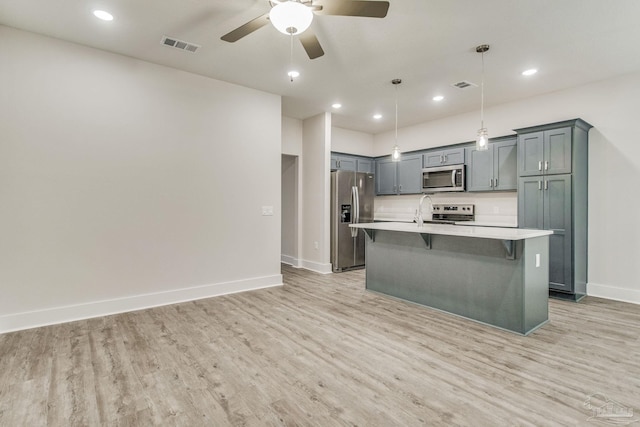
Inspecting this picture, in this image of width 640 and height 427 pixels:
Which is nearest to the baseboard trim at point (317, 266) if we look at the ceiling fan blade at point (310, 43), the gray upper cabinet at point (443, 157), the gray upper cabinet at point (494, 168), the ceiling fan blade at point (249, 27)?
the gray upper cabinet at point (443, 157)

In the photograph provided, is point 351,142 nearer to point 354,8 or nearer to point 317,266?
point 317,266

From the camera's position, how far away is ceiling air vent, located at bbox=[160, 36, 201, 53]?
333 centimetres

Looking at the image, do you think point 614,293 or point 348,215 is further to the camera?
point 348,215

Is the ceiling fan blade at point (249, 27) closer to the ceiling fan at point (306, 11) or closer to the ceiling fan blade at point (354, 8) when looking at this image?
the ceiling fan at point (306, 11)

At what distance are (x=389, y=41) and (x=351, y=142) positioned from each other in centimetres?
384

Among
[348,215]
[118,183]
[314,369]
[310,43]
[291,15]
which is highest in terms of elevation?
[310,43]

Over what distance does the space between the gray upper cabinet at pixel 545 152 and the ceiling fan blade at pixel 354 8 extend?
3.43m

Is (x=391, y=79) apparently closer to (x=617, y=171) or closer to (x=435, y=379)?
(x=617, y=171)

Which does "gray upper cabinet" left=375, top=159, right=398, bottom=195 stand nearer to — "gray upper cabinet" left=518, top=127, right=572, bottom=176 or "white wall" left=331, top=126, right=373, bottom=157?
"white wall" left=331, top=126, right=373, bottom=157

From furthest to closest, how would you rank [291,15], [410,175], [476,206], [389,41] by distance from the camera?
[410,175] < [476,206] < [389,41] < [291,15]

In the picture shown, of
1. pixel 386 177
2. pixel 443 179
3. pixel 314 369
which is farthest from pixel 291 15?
pixel 386 177

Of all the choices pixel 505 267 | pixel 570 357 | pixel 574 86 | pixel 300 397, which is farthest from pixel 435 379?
pixel 574 86

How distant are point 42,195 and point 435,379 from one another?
408 cm

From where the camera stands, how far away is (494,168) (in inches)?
208
